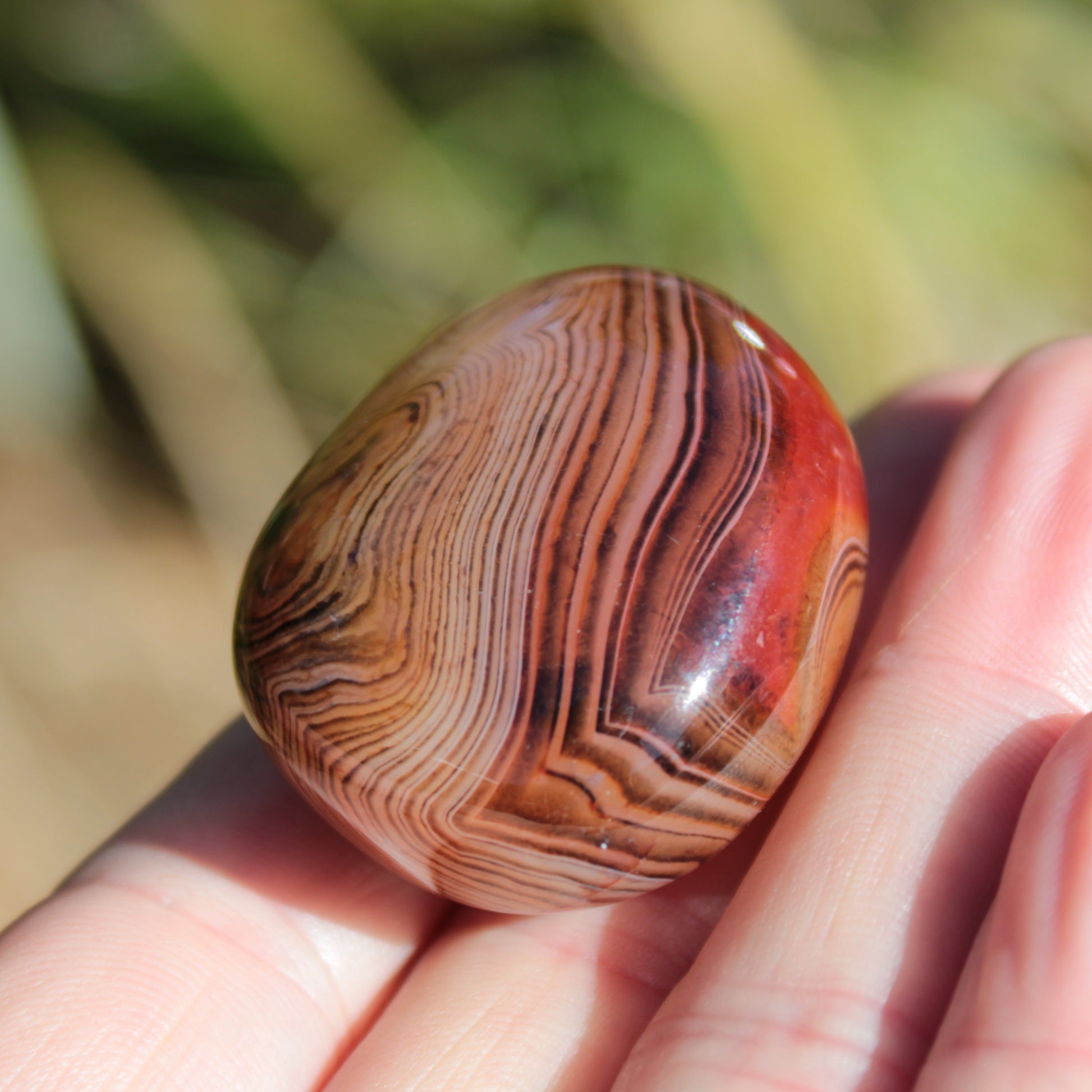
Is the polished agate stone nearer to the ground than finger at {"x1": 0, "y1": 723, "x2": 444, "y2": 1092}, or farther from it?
farther from it

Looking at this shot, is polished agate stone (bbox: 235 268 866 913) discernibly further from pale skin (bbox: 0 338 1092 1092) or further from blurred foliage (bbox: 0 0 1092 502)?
blurred foliage (bbox: 0 0 1092 502)

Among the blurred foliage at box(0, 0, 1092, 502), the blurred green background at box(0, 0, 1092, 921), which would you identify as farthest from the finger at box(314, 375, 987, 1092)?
the blurred foliage at box(0, 0, 1092, 502)

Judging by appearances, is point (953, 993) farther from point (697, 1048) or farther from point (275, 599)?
point (275, 599)

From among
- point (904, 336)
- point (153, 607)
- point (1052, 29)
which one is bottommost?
point (904, 336)

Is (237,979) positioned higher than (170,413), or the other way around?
(170,413)

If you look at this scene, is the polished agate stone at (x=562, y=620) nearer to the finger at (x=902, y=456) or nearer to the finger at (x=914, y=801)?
the finger at (x=914, y=801)

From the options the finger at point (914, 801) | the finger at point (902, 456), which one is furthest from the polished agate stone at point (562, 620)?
the finger at point (902, 456)

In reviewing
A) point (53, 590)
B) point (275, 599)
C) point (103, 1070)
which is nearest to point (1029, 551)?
point (275, 599)
